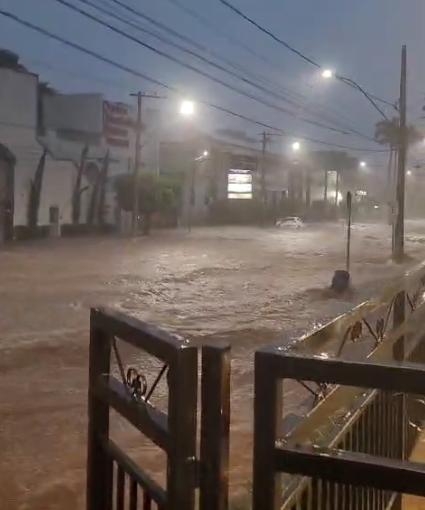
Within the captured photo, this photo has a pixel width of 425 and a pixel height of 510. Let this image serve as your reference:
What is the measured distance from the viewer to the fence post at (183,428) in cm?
257

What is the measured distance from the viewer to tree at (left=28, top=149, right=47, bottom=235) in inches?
1727

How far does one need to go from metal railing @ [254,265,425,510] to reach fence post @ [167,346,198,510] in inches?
8.0

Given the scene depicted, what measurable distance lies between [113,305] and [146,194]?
32.8 metres

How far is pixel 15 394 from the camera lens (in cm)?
882

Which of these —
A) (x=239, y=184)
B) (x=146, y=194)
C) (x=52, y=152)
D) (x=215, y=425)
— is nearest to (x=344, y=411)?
(x=215, y=425)

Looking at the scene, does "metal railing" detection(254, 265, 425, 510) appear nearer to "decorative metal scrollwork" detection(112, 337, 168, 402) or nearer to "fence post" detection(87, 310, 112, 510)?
"decorative metal scrollwork" detection(112, 337, 168, 402)

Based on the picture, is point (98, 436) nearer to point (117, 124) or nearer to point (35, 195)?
point (35, 195)

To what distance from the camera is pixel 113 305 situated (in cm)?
1705

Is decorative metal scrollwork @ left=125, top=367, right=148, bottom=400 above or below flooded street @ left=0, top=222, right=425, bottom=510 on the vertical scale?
above

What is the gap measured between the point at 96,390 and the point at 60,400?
5.42 metres

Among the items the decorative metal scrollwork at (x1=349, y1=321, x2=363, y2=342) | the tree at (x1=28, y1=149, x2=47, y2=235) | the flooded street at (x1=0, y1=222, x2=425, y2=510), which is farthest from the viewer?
the tree at (x1=28, y1=149, x2=47, y2=235)

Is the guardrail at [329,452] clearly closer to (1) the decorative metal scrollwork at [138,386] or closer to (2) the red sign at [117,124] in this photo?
(1) the decorative metal scrollwork at [138,386]

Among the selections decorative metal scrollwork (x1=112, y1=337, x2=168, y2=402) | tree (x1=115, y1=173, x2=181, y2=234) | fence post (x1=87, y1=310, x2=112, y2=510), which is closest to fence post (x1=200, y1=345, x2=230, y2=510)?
decorative metal scrollwork (x1=112, y1=337, x2=168, y2=402)

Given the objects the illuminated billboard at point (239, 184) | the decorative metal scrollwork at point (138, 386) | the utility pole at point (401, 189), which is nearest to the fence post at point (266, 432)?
the decorative metal scrollwork at point (138, 386)
